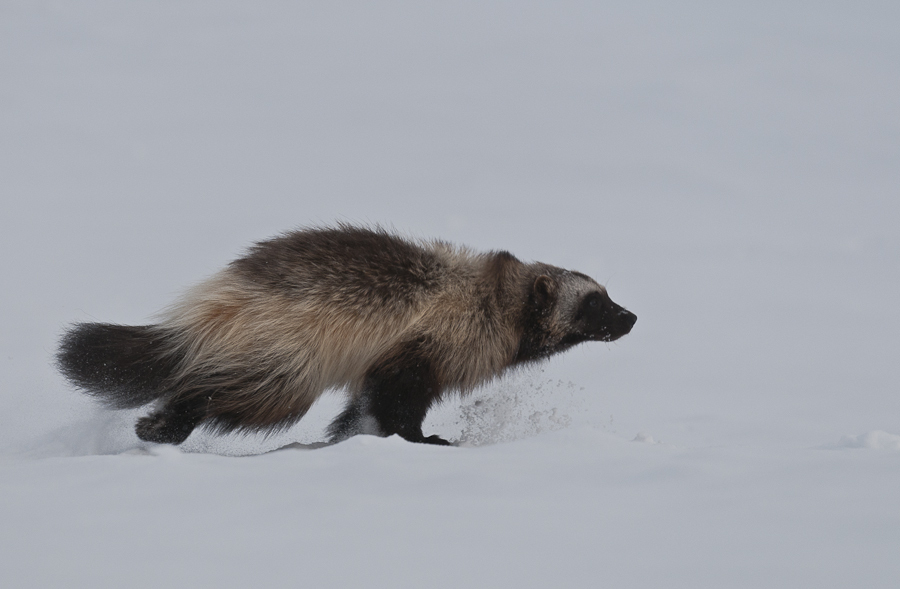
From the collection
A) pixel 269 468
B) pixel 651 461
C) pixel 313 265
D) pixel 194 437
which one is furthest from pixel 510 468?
pixel 194 437

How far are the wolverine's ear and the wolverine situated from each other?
0.91ft

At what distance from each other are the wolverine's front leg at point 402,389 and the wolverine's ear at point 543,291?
0.93 m

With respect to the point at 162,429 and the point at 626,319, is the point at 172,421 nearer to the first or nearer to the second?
the point at 162,429

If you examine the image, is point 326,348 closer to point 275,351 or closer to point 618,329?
point 275,351

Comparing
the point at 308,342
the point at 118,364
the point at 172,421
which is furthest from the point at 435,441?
the point at 118,364

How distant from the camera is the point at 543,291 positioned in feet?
17.4

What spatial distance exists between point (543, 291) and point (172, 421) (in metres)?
2.44

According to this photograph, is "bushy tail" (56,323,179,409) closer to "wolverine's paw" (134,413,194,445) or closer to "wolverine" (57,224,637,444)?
"wolverine" (57,224,637,444)

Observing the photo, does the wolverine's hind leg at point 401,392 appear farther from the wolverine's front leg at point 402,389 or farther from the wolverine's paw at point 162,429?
the wolverine's paw at point 162,429

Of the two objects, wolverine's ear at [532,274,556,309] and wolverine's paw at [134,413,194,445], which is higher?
wolverine's ear at [532,274,556,309]

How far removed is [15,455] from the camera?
4277 millimetres

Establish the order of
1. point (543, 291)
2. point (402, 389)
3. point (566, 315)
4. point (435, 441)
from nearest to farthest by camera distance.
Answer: point (402, 389), point (435, 441), point (543, 291), point (566, 315)

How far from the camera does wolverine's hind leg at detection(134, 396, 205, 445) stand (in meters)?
4.41

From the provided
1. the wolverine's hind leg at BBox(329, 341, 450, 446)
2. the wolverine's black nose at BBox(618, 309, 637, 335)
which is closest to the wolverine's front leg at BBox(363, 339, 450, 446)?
the wolverine's hind leg at BBox(329, 341, 450, 446)
